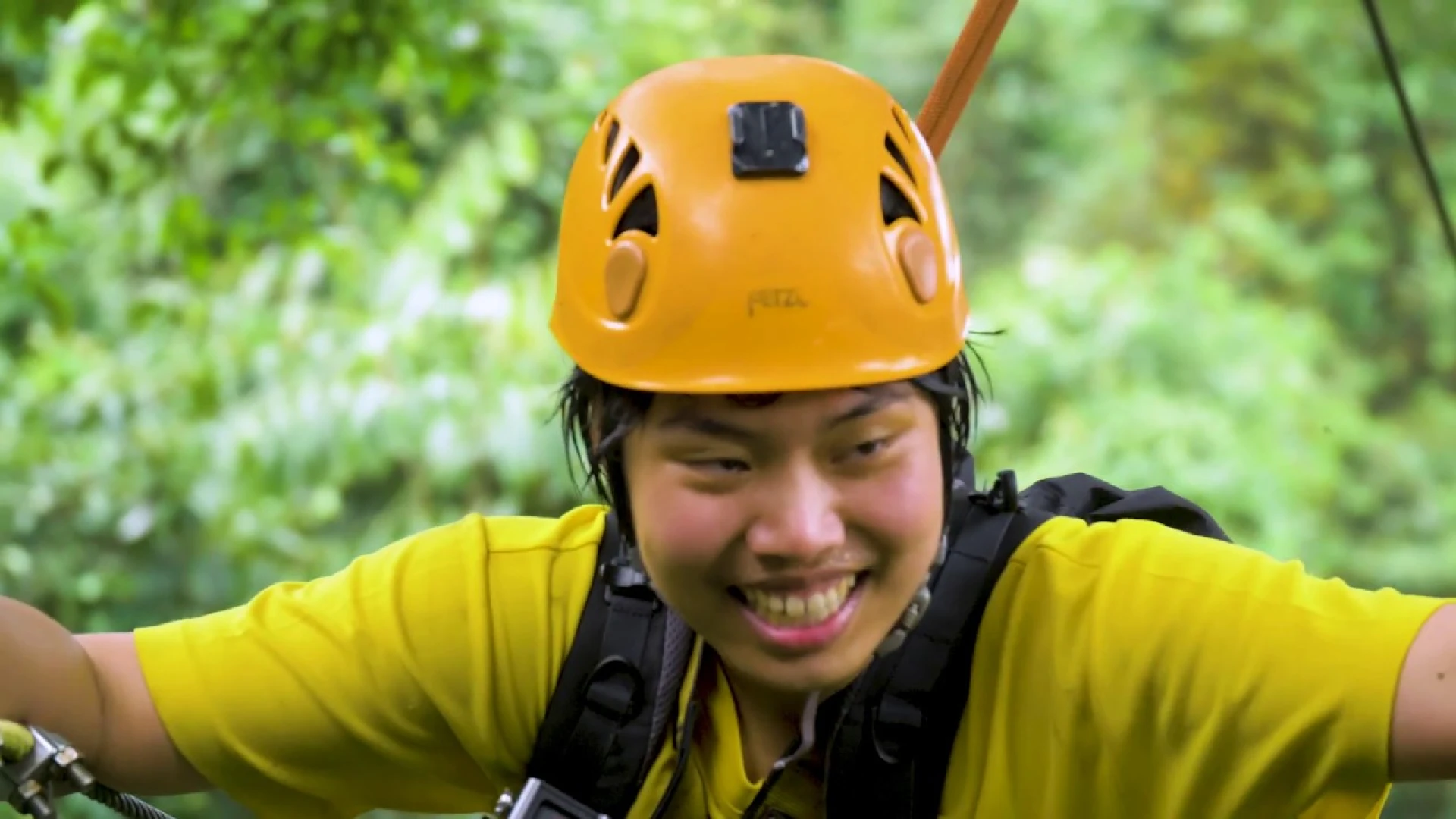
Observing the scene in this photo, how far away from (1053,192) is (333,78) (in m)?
3.17

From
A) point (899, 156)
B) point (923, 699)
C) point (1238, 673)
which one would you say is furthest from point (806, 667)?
point (899, 156)

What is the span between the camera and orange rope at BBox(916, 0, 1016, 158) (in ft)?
5.24

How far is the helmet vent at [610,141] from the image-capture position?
1.48 meters

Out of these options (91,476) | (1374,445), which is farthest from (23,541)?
(1374,445)

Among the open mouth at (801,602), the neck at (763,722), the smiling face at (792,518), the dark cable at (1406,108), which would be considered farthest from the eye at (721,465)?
the dark cable at (1406,108)

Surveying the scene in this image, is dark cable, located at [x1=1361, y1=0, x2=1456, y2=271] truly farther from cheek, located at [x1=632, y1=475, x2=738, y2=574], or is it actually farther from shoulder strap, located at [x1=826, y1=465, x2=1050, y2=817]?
cheek, located at [x1=632, y1=475, x2=738, y2=574]

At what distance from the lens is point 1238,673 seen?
4.33 ft

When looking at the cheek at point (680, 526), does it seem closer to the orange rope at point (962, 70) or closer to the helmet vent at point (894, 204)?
the helmet vent at point (894, 204)

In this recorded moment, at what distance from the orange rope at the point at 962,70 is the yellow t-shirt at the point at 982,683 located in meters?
0.44

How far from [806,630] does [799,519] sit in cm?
12

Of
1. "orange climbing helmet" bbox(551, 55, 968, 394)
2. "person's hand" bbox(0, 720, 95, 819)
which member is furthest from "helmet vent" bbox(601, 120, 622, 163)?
"person's hand" bbox(0, 720, 95, 819)

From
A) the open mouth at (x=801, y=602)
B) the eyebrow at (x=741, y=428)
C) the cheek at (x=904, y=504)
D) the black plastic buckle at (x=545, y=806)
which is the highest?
the eyebrow at (x=741, y=428)

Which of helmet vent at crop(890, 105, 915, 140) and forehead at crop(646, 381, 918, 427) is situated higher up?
helmet vent at crop(890, 105, 915, 140)

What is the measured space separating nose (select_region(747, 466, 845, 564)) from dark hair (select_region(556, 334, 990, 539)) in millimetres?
149
